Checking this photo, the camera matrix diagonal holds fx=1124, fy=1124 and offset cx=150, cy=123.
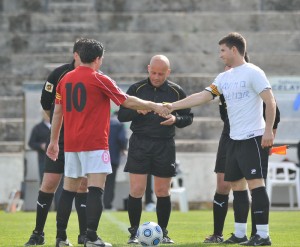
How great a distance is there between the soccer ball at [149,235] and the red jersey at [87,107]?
3.95ft

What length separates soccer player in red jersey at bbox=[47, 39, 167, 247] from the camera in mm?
11336

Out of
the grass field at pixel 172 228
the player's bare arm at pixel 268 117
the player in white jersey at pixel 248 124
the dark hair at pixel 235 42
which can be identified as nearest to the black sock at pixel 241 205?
the player in white jersey at pixel 248 124

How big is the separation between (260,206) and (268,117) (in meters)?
0.95

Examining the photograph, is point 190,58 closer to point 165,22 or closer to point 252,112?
point 165,22

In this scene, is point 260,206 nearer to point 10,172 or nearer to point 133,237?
point 133,237

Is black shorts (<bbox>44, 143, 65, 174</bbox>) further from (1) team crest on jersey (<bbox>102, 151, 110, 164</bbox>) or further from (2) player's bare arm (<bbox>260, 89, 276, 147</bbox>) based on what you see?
(2) player's bare arm (<bbox>260, 89, 276, 147</bbox>)

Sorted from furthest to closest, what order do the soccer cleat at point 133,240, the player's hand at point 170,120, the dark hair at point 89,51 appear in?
the player's hand at point 170,120 → the soccer cleat at point 133,240 → the dark hair at point 89,51

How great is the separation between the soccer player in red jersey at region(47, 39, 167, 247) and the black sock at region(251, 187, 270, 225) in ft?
5.34

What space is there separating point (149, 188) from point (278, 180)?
2804 millimetres

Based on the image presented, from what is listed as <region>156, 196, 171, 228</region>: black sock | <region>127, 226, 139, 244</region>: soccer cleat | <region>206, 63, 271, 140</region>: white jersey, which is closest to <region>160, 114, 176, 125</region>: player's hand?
<region>156, 196, 171, 228</region>: black sock

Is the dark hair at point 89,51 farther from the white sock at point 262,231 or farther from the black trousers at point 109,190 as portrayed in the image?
the black trousers at point 109,190

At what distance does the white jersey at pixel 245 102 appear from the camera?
1195 cm

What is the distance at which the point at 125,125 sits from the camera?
2431cm

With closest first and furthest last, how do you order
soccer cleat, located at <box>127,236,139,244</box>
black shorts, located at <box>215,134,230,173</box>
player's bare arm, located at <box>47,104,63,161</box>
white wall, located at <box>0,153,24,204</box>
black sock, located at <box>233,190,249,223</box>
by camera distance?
player's bare arm, located at <box>47,104,63,161</box>, black sock, located at <box>233,190,249,223</box>, soccer cleat, located at <box>127,236,139,244</box>, black shorts, located at <box>215,134,230,173</box>, white wall, located at <box>0,153,24,204</box>
